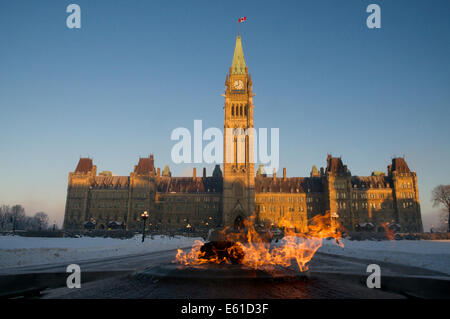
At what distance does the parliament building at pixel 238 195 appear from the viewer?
8162cm

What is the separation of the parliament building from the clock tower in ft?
0.91

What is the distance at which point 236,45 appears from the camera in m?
92.2

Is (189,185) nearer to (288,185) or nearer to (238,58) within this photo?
(288,185)

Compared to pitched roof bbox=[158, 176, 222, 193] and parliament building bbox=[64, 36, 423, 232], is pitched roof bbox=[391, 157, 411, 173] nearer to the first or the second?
parliament building bbox=[64, 36, 423, 232]

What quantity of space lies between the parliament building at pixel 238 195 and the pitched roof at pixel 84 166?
0.18 meters

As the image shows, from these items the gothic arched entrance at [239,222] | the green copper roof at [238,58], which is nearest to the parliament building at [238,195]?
the green copper roof at [238,58]

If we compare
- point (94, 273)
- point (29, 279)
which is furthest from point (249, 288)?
point (29, 279)

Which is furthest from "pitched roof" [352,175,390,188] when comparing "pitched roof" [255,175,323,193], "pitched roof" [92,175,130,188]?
"pitched roof" [92,175,130,188]

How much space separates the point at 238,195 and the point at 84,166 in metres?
53.0

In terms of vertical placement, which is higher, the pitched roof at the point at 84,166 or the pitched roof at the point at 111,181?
the pitched roof at the point at 84,166

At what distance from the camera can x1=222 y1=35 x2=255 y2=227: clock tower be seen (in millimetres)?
78938

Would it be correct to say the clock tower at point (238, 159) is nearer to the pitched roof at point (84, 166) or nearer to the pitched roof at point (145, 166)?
the pitched roof at point (145, 166)

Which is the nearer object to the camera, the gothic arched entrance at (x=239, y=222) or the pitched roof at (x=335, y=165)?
the gothic arched entrance at (x=239, y=222)

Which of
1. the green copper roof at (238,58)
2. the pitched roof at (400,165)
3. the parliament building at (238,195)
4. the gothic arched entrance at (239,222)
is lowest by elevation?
the gothic arched entrance at (239,222)
